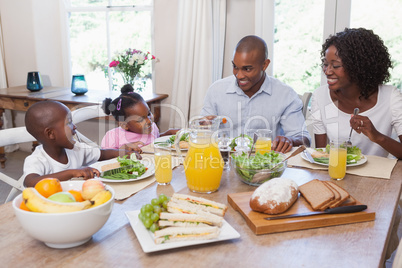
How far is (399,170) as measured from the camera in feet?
5.17

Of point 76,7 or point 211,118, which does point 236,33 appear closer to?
point 211,118

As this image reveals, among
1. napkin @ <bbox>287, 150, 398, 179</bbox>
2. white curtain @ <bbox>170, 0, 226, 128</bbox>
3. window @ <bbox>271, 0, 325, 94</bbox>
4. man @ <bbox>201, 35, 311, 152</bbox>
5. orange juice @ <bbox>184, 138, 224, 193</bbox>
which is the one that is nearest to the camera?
orange juice @ <bbox>184, 138, 224, 193</bbox>

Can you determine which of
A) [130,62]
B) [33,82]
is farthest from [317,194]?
[33,82]

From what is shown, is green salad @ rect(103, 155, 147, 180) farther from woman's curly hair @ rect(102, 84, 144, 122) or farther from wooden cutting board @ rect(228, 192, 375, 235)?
woman's curly hair @ rect(102, 84, 144, 122)

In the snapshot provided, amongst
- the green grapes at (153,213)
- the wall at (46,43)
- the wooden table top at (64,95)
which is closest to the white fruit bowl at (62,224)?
the green grapes at (153,213)

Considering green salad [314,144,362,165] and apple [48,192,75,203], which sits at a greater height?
apple [48,192,75,203]

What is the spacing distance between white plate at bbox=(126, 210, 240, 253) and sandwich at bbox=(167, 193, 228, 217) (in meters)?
0.05

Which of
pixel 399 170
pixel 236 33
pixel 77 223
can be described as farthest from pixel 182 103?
pixel 77 223

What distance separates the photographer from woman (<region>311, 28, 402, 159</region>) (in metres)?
1.94

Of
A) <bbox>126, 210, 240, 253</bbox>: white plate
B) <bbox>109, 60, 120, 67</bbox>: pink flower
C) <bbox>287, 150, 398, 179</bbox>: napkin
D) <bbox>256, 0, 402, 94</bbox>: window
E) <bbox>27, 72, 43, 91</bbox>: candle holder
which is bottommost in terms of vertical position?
<bbox>287, 150, 398, 179</bbox>: napkin

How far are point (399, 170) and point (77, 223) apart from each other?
50.1 inches

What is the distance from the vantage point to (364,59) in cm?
196

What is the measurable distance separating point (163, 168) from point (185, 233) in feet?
1.49

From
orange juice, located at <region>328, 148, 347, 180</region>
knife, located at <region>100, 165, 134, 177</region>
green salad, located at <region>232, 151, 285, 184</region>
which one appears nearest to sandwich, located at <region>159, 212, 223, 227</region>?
green salad, located at <region>232, 151, 285, 184</region>
